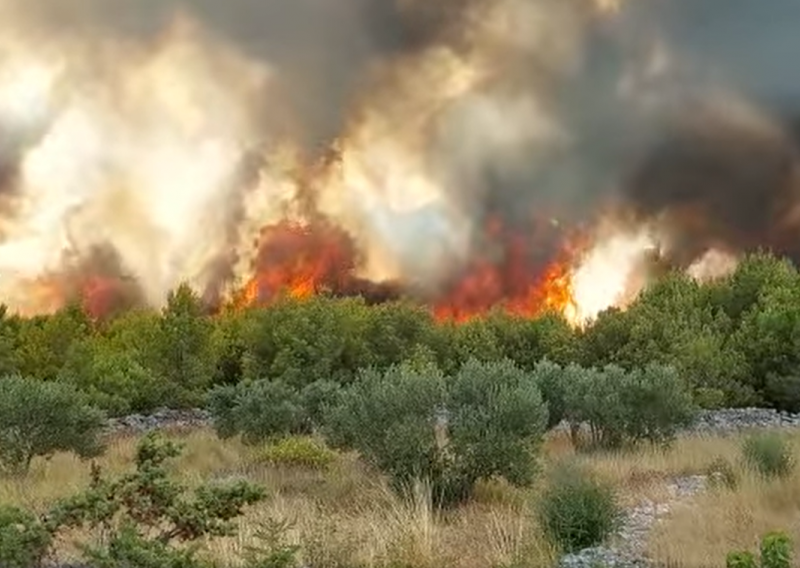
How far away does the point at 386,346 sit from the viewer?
41.2 m

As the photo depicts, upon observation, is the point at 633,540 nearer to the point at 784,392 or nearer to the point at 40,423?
the point at 40,423

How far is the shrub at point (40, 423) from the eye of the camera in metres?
16.6

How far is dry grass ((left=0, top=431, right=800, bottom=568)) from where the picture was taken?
330 inches

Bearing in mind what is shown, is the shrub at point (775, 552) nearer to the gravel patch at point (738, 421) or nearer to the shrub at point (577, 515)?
the shrub at point (577, 515)

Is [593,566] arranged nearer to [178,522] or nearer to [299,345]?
[178,522]

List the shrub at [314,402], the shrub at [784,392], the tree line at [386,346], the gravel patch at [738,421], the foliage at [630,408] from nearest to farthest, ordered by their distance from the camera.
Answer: the foliage at [630,408]
the shrub at [314,402]
the gravel patch at [738,421]
the shrub at [784,392]
the tree line at [386,346]

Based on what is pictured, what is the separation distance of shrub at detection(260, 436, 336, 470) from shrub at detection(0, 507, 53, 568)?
9368 millimetres

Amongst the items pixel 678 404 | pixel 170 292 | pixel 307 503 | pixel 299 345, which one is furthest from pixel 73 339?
pixel 307 503

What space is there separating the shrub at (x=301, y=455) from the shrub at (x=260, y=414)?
13.5ft

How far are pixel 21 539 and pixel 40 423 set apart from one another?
11198mm

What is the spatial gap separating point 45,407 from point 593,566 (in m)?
12.2

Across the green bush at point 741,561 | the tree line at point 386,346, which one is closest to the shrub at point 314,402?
the tree line at point 386,346

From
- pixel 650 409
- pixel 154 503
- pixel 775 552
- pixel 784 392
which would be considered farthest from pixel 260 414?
pixel 784 392

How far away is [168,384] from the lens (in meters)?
36.5
